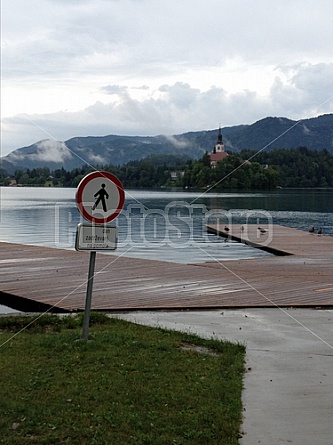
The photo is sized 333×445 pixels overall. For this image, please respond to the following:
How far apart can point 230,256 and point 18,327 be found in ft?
42.2

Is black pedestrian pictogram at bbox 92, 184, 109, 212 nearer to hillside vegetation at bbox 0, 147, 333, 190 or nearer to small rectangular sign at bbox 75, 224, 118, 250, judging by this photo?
small rectangular sign at bbox 75, 224, 118, 250

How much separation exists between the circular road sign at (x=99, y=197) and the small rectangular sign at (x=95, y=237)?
0.10m

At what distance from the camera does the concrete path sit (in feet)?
13.9

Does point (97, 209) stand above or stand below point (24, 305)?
above

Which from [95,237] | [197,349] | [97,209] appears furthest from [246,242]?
[97,209]

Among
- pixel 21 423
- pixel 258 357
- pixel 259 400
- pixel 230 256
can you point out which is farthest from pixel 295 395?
pixel 230 256

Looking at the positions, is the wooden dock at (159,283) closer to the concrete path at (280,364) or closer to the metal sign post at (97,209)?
the concrete path at (280,364)

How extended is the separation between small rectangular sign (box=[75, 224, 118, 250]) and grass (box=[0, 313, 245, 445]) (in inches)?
37.3

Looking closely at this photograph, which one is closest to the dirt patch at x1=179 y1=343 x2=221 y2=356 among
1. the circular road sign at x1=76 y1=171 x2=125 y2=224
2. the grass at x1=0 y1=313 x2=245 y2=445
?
the grass at x1=0 y1=313 x2=245 y2=445

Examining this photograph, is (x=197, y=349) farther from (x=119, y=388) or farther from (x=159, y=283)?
(x=159, y=283)

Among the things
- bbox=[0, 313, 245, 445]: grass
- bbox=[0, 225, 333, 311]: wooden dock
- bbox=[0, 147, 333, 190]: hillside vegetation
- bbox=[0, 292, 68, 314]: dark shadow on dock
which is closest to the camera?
bbox=[0, 313, 245, 445]: grass

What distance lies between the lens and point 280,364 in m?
5.79

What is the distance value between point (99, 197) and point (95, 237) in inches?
16.9

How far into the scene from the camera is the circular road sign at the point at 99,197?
6.11m
